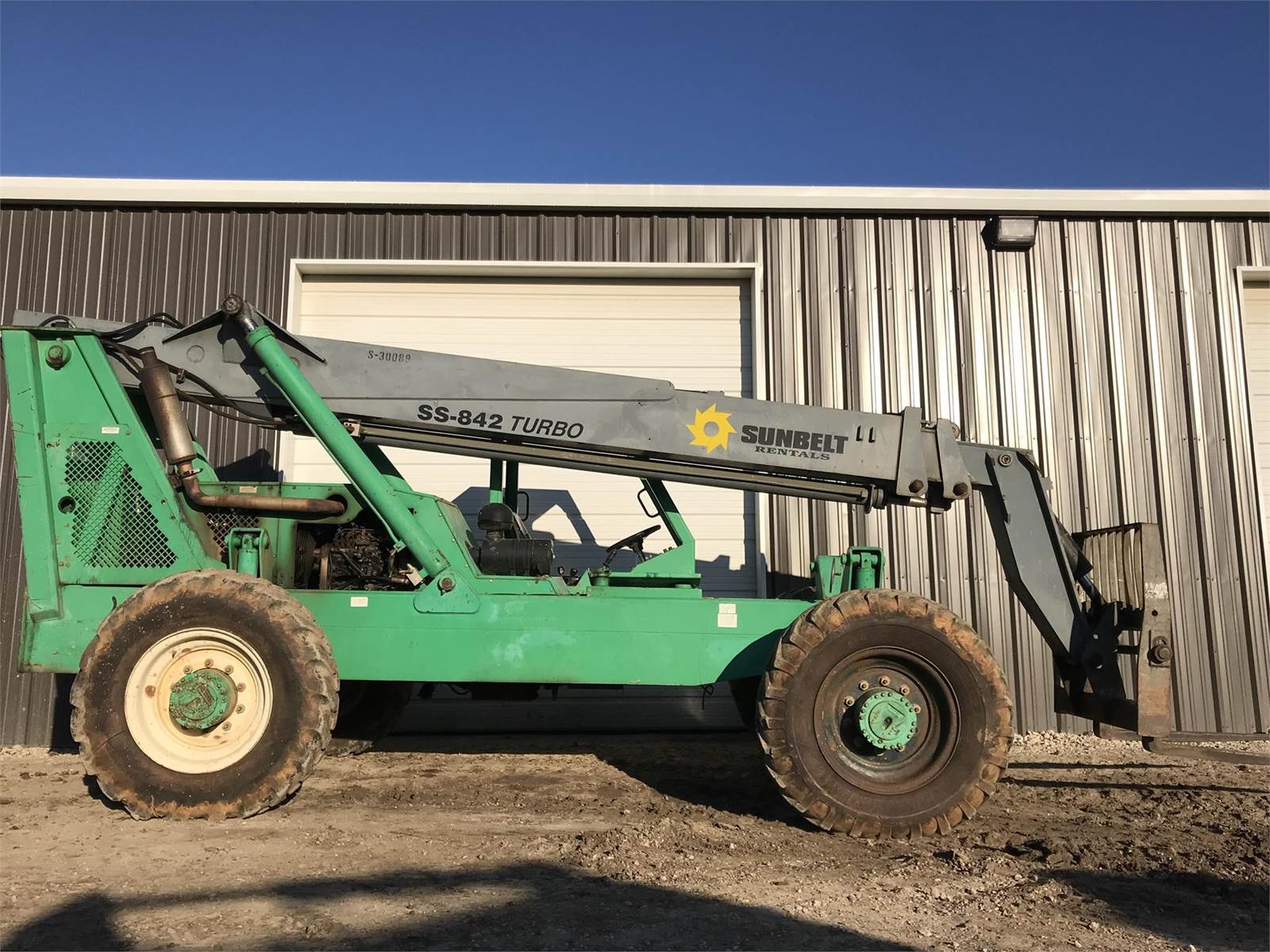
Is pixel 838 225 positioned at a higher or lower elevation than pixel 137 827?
higher

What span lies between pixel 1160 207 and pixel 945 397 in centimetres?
302

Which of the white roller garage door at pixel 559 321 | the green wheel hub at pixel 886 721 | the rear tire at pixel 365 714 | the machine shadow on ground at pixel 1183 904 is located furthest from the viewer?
the white roller garage door at pixel 559 321

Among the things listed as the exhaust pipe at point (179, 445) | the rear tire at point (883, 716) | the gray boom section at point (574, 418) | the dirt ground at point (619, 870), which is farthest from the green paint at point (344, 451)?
the rear tire at point (883, 716)

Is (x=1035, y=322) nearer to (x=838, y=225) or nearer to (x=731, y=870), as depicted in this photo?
(x=838, y=225)

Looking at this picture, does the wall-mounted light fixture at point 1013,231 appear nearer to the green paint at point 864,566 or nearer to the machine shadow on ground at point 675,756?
the green paint at point 864,566

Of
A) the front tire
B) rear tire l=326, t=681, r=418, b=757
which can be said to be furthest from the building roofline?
the front tire

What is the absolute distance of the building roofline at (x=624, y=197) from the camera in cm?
894

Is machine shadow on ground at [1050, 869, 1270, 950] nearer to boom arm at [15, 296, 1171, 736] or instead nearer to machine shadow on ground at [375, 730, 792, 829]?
boom arm at [15, 296, 1171, 736]

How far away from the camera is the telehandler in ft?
16.5

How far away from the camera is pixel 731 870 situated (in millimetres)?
4359

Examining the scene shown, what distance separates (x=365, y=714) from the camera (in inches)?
280

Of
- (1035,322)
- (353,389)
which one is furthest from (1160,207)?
(353,389)

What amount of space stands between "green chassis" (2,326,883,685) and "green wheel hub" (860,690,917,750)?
2.45 ft

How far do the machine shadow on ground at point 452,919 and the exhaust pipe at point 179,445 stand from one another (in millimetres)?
2300
